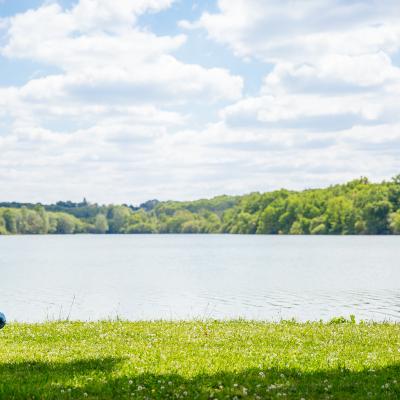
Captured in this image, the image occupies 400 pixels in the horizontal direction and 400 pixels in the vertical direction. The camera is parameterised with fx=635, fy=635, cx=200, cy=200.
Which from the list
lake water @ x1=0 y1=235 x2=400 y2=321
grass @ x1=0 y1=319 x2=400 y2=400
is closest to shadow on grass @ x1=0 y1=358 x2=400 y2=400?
grass @ x1=0 y1=319 x2=400 y2=400

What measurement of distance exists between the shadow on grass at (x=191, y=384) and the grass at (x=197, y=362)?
0.06ft

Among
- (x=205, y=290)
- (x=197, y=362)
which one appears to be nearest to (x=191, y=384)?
(x=197, y=362)

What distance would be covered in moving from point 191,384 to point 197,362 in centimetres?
189

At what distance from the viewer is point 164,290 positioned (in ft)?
179

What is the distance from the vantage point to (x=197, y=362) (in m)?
13.6

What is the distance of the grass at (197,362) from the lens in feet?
37.3

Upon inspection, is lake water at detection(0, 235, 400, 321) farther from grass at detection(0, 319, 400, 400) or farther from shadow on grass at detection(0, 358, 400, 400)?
shadow on grass at detection(0, 358, 400, 400)

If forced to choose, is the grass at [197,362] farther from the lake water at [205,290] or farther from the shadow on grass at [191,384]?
the lake water at [205,290]

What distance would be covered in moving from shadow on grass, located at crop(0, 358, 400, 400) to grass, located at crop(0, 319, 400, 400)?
0.02 m

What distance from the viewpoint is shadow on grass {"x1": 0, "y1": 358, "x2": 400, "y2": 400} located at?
11.1 m

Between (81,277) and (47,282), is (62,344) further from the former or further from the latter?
(81,277)

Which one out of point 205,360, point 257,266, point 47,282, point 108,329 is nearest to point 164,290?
point 47,282

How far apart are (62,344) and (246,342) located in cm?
474

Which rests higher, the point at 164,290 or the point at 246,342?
the point at 246,342
